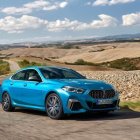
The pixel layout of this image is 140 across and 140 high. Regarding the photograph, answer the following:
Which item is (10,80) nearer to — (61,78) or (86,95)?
(61,78)

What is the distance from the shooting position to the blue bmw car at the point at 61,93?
440 inches

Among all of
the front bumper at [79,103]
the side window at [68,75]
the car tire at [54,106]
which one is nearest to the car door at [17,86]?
the side window at [68,75]

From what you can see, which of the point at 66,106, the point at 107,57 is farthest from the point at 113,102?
the point at 107,57

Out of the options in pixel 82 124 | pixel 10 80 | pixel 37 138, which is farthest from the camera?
pixel 10 80

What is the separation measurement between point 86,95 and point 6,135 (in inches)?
109

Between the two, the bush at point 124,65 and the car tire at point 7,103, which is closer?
the car tire at point 7,103

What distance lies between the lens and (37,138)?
8547mm

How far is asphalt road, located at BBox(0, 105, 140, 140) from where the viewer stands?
28.5 feet

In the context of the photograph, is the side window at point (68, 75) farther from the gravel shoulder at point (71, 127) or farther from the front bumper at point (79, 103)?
the front bumper at point (79, 103)

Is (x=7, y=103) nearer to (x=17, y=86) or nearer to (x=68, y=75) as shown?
(x=17, y=86)

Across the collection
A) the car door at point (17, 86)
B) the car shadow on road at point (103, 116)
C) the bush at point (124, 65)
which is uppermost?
the car door at point (17, 86)

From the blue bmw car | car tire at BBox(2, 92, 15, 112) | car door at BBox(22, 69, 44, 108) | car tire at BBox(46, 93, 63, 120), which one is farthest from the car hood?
car tire at BBox(2, 92, 15, 112)

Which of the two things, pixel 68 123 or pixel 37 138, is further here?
pixel 68 123

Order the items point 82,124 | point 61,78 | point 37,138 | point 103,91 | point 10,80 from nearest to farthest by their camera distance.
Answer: point 37,138, point 82,124, point 103,91, point 61,78, point 10,80
